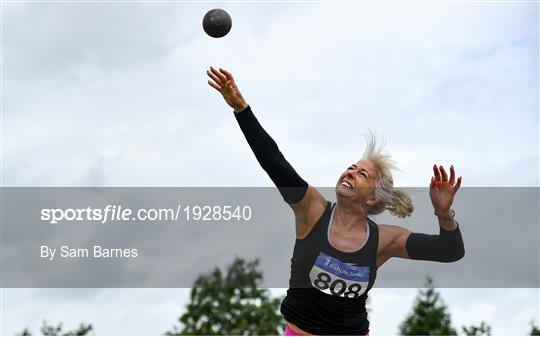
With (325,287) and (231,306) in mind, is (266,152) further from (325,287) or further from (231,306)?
(231,306)

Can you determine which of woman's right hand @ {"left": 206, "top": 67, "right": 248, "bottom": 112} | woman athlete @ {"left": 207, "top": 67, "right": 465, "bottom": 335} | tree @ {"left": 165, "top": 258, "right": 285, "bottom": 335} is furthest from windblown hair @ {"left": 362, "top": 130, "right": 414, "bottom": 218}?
tree @ {"left": 165, "top": 258, "right": 285, "bottom": 335}

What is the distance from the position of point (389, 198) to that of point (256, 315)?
99.6 ft

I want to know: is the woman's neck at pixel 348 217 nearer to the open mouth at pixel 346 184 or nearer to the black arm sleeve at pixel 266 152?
the open mouth at pixel 346 184

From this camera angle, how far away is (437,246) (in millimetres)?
9664

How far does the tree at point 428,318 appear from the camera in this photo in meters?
42.6

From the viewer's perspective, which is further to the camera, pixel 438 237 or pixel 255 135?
pixel 438 237

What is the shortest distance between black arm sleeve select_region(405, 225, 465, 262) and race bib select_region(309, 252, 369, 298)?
640 millimetres

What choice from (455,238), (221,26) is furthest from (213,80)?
(455,238)

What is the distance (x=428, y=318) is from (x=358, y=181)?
114 ft

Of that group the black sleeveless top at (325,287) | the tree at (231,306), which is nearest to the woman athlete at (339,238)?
the black sleeveless top at (325,287)

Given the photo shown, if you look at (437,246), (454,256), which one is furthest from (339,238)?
(454,256)

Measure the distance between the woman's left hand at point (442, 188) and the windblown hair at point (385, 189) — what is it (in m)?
0.64

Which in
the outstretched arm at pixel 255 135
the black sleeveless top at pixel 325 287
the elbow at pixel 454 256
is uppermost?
the outstretched arm at pixel 255 135

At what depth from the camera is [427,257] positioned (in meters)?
9.73
